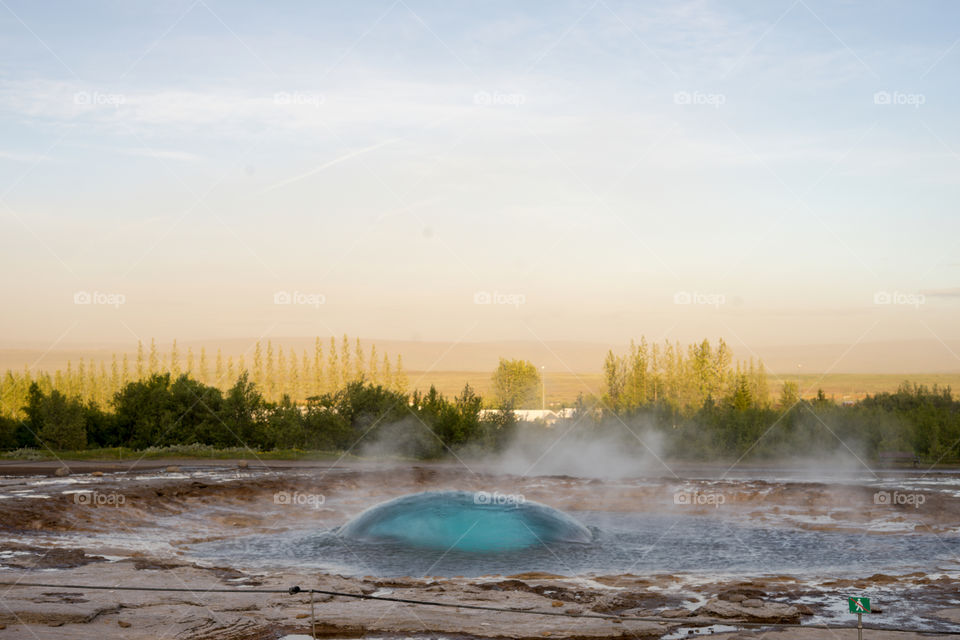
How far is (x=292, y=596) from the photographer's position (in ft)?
42.3

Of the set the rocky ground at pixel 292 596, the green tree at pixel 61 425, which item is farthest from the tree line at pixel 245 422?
the rocky ground at pixel 292 596

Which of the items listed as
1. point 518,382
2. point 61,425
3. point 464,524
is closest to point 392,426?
point 61,425

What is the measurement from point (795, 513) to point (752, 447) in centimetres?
2077

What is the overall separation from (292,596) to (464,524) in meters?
6.73

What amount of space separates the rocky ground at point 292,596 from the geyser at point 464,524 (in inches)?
122

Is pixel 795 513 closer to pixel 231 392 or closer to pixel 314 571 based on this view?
pixel 314 571

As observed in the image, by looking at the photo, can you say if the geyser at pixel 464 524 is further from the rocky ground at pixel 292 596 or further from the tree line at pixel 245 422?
the tree line at pixel 245 422

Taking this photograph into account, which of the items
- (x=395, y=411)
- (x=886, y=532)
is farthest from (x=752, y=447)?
(x=886, y=532)

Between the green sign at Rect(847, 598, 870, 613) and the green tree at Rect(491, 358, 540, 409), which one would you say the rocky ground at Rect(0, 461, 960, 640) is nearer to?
the green sign at Rect(847, 598, 870, 613)

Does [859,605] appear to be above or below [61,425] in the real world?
below

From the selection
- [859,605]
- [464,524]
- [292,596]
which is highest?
[859,605]

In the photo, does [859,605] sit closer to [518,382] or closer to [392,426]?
[392,426]

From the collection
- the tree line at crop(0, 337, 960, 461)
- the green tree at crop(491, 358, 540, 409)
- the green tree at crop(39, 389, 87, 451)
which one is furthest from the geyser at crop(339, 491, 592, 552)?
the green tree at crop(491, 358, 540, 409)

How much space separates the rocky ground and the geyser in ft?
10.2
